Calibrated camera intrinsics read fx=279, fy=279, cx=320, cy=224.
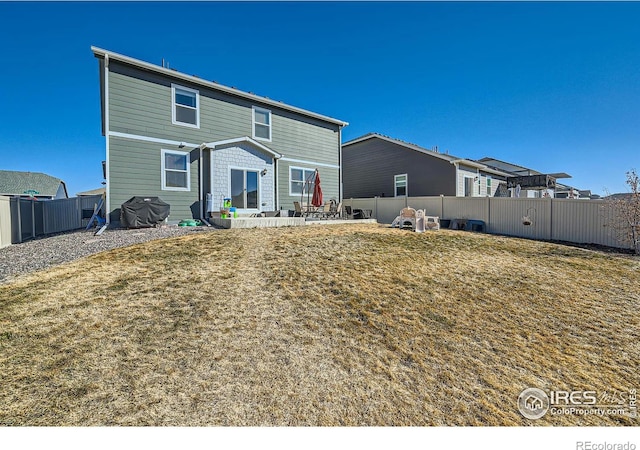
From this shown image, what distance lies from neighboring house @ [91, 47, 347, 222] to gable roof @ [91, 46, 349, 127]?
0.04m

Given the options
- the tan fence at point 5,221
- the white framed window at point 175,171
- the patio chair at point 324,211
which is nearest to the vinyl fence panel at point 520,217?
the patio chair at point 324,211

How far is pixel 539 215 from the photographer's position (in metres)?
11.0

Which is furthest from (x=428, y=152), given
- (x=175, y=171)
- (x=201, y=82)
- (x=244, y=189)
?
(x=175, y=171)

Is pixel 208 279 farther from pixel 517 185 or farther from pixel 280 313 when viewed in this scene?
pixel 517 185

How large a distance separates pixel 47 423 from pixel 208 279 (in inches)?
112

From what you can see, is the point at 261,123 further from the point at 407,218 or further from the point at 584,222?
the point at 584,222

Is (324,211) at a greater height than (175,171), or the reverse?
(175,171)

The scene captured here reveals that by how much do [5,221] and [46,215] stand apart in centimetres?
342

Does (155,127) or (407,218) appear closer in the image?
(155,127)

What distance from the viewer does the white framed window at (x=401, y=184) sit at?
19.0 m

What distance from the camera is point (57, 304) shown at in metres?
3.89

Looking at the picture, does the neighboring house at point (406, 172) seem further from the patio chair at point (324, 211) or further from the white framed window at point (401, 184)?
the patio chair at point (324, 211)
